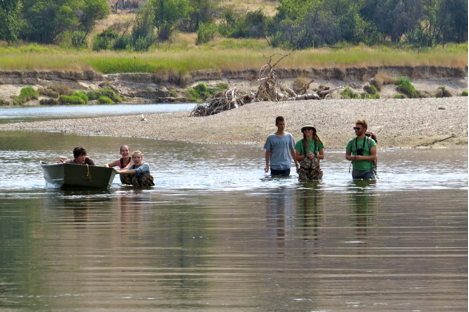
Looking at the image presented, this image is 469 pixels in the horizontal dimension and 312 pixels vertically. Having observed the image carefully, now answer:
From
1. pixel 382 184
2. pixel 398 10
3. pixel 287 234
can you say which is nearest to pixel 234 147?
pixel 382 184

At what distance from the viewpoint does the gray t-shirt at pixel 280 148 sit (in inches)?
551

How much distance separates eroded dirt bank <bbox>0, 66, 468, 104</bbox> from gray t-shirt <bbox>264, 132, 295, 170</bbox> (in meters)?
39.0

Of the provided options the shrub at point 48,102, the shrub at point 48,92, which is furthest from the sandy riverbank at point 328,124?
the shrub at point 48,92

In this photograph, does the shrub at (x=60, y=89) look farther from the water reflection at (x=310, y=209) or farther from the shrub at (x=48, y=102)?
the water reflection at (x=310, y=209)

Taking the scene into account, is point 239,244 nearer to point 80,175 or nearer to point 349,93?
point 80,175

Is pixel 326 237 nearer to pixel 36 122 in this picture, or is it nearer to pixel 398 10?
pixel 36 122

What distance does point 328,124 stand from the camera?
84.4 ft

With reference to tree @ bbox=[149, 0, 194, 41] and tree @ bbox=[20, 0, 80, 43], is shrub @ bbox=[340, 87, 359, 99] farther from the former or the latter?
tree @ bbox=[20, 0, 80, 43]

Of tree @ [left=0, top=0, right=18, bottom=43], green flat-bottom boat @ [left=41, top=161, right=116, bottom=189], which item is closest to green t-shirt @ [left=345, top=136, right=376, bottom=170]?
green flat-bottom boat @ [left=41, top=161, right=116, bottom=189]

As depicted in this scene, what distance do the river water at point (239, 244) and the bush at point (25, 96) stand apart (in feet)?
121

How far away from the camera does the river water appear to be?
6.11 meters

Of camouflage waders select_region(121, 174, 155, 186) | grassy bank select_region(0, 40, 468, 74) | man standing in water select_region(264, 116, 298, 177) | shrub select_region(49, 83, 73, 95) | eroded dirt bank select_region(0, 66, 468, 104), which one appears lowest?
camouflage waders select_region(121, 174, 155, 186)

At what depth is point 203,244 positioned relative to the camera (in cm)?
824

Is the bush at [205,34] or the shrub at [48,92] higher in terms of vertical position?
the bush at [205,34]
